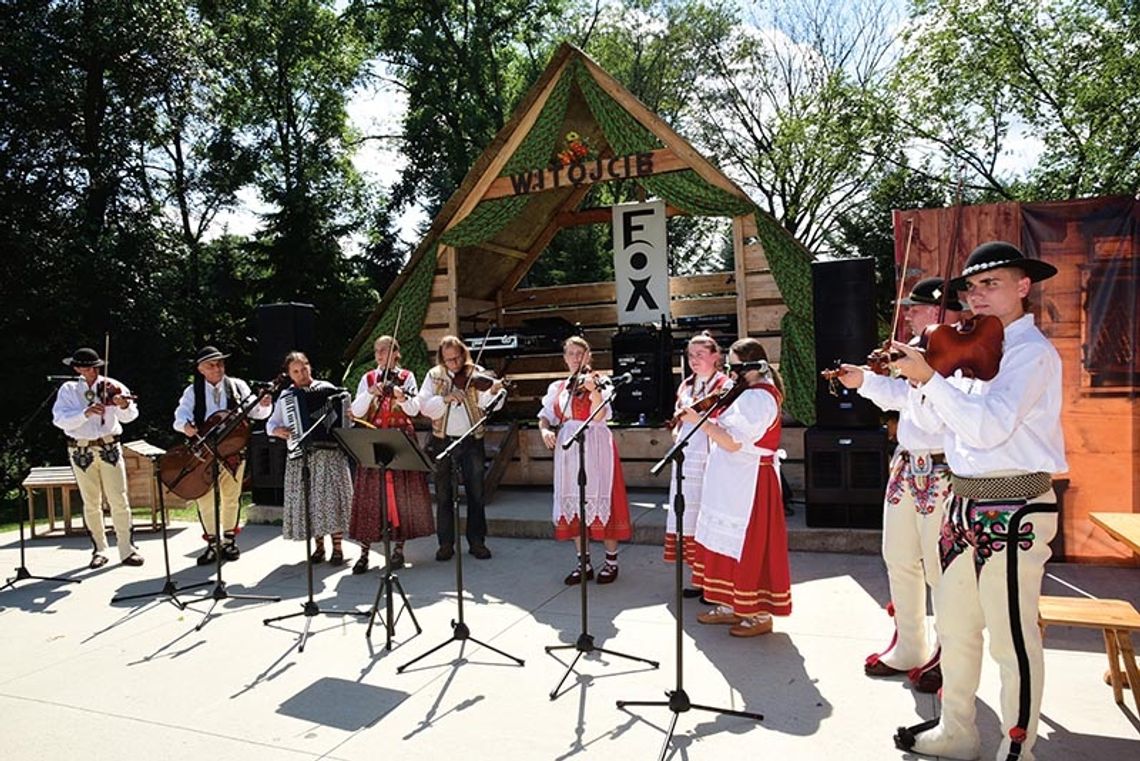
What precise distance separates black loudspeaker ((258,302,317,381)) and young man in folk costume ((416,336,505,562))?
9.71ft

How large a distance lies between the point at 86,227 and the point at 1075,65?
835 inches

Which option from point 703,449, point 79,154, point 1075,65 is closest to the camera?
point 703,449

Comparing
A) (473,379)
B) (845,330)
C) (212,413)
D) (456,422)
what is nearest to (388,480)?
(456,422)

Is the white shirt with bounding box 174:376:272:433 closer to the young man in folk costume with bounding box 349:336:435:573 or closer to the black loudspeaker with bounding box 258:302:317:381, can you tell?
the young man in folk costume with bounding box 349:336:435:573

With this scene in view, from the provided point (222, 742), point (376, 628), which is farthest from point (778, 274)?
point (222, 742)

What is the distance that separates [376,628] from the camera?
4621mm

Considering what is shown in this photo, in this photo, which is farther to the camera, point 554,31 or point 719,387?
point 554,31

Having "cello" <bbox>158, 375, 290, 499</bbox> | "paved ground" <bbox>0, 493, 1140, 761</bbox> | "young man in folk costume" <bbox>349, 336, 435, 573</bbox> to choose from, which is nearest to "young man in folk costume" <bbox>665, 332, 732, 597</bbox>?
"paved ground" <bbox>0, 493, 1140, 761</bbox>

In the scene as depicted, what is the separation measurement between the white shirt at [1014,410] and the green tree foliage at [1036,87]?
1728 cm

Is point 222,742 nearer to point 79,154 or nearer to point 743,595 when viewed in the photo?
point 743,595

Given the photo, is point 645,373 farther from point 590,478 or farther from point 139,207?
point 139,207

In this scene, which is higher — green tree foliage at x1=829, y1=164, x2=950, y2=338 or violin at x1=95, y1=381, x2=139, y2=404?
green tree foliage at x1=829, y1=164, x2=950, y2=338

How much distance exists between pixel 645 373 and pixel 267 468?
13.9ft

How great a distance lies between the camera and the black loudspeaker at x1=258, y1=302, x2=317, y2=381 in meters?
8.38
